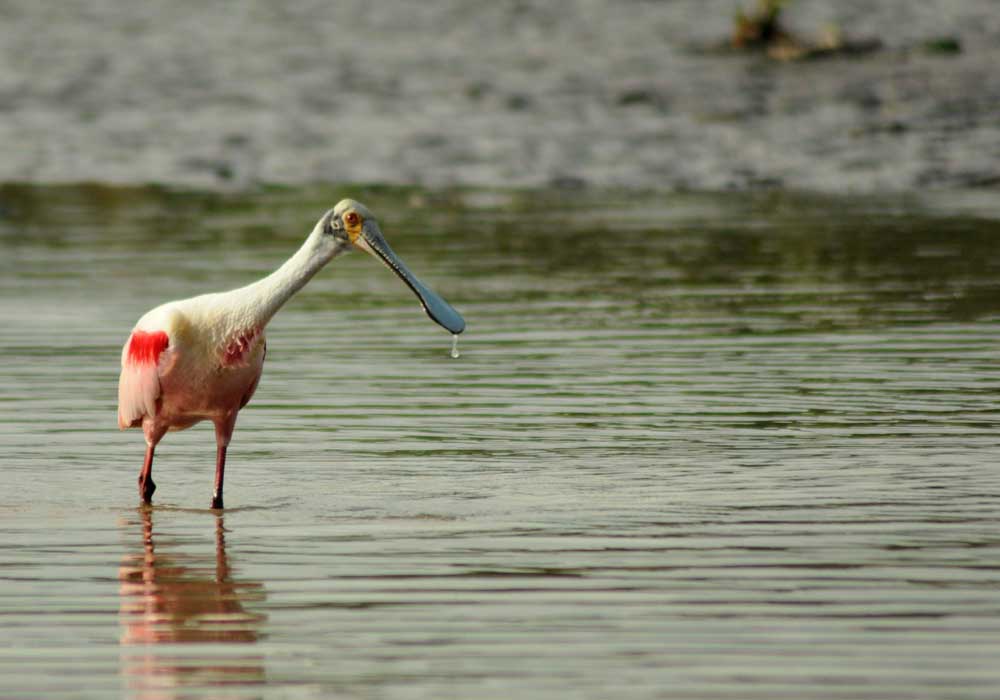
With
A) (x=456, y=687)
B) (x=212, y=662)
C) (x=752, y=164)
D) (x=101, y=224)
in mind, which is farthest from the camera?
(x=752, y=164)

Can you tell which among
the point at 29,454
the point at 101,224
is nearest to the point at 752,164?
the point at 101,224

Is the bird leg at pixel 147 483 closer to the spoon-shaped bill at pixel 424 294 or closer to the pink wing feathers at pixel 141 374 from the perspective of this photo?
the pink wing feathers at pixel 141 374

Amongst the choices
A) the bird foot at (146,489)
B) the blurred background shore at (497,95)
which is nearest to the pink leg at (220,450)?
the bird foot at (146,489)

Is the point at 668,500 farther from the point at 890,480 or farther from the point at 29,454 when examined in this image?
the point at 29,454

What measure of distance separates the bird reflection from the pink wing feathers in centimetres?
77

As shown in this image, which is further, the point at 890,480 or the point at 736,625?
the point at 890,480

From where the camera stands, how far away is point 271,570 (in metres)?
8.17

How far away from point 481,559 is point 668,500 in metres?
1.29

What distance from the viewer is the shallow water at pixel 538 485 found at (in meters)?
6.88

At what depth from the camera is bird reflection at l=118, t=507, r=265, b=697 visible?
6.78 meters

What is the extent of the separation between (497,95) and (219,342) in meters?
18.5

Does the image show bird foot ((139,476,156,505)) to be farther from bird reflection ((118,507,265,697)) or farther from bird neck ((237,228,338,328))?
bird neck ((237,228,338,328))

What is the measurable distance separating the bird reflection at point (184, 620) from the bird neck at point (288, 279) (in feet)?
2.88

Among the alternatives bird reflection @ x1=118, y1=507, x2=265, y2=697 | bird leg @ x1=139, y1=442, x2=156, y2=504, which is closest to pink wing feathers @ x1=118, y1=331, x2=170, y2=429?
bird leg @ x1=139, y1=442, x2=156, y2=504
